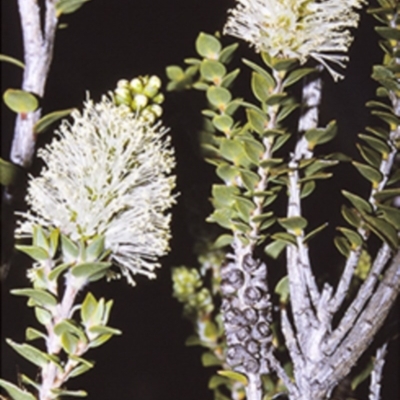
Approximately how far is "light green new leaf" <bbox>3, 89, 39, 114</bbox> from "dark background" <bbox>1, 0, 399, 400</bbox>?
0.15 meters

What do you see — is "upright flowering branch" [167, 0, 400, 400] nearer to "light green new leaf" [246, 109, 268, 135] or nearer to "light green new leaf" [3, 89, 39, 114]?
"light green new leaf" [246, 109, 268, 135]

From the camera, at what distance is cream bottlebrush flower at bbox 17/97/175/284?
72 cm

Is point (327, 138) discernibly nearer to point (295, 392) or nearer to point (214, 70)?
point (214, 70)

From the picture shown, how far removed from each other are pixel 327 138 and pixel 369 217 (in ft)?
0.45

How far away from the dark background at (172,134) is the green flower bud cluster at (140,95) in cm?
14

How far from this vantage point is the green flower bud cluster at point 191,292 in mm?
923

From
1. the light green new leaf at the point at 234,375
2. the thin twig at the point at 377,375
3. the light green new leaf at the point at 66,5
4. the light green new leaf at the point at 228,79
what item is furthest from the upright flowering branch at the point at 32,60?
the thin twig at the point at 377,375

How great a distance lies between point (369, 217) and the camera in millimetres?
699

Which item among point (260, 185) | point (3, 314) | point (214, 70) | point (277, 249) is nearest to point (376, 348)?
point (277, 249)

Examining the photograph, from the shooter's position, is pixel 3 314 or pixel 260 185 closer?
pixel 260 185

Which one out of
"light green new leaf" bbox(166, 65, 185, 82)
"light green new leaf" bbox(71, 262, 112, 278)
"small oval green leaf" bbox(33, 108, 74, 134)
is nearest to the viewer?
"light green new leaf" bbox(71, 262, 112, 278)

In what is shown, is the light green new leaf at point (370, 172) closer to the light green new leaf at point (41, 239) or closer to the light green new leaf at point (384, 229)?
the light green new leaf at point (384, 229)

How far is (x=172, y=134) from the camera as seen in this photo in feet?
3.28

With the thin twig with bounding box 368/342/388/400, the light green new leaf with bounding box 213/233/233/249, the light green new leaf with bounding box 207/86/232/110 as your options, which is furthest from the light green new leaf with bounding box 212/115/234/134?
the thin twig with bounding box 368/342/388/400
